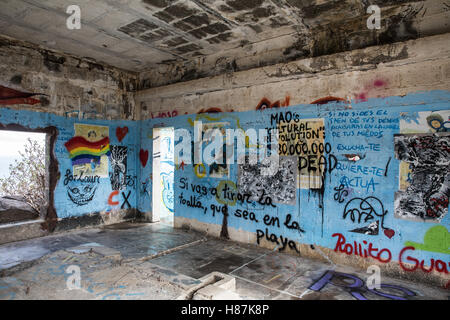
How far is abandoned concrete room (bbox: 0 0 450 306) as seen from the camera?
4.33m

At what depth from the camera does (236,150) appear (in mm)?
6574

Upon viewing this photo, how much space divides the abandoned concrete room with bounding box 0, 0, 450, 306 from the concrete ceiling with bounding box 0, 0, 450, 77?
39mm

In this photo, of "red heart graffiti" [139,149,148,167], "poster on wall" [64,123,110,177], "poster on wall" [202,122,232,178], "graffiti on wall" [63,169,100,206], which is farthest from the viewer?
"red heart graffiti" [139,149,148,167]

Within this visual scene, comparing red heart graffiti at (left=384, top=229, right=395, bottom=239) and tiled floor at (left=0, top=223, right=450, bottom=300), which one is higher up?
red heart graffiti at (left=384, top=229, right=395, bottom=239)

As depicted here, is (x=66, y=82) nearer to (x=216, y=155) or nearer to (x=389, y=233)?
(x=216, y=155)

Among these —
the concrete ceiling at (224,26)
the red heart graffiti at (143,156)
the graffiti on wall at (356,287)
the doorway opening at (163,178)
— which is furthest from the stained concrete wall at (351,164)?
the red heart graffiti at (143,156)

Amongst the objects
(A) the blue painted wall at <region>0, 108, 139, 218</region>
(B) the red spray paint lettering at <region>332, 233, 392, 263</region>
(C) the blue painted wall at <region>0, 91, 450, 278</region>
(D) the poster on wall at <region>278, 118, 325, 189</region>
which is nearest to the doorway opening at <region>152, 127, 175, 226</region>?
(A) the blue painted wall at <region>0, 108, 139, 218</region>

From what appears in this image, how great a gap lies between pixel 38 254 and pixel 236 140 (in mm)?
4832

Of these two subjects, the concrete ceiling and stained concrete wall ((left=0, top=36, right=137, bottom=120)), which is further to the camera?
→ stained concrete wall ((left=0, top=36, right=137, bottom=120))

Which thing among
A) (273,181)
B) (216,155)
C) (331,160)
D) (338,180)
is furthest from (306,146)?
(216,155)

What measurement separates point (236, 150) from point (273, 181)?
47.3 inches

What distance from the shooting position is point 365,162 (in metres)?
4.94

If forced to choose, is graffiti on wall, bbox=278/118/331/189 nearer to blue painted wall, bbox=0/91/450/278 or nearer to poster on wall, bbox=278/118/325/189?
poster on wall, bbox=278/118/325/189
